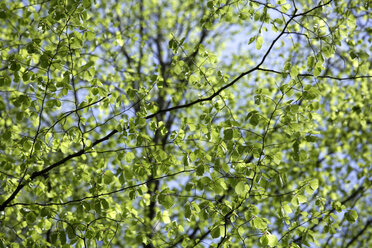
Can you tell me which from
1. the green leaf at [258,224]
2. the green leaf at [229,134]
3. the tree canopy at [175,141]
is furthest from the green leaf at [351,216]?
the green leaf at [229,134]

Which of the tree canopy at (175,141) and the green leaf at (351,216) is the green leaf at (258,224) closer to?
the tree canopy at (175,141)

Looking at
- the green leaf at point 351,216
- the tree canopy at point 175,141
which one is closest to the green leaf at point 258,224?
the tree canopy at point 175,141

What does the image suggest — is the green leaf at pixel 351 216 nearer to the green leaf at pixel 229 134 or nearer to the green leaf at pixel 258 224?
the green leaf at pixel 258 224

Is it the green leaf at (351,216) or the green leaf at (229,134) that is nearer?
the green leaf at (229,134)

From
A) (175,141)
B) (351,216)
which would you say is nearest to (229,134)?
(175,141)

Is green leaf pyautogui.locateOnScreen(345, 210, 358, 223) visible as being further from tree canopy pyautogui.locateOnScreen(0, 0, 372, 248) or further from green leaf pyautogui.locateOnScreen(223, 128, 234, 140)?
green leaf pyautogui.locateOnScreen(223, 128, 234, 140)

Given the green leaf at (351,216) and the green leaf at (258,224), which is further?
the green leaf at (351,216)

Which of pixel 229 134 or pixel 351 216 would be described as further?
pixel 351 216

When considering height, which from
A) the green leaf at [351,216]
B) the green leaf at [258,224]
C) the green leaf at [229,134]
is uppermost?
the green leaf at [229,134]

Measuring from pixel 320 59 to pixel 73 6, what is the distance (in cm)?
243

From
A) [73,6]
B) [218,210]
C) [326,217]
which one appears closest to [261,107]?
[326,217]

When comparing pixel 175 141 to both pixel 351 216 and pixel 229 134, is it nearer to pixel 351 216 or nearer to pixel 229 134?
pixel 229 134

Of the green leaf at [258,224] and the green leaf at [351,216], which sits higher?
the green leaf at [351,216]

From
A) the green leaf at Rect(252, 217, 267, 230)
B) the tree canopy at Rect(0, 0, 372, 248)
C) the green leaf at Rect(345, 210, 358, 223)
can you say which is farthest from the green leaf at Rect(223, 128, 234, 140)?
the green leaf at Rect(345, 210, 358, 223)
